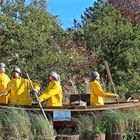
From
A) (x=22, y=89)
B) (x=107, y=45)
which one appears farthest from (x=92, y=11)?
(x=22, y=89)

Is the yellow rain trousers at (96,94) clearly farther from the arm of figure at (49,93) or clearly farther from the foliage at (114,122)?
the foliage at (114,122)

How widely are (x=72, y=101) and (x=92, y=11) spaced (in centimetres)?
1830

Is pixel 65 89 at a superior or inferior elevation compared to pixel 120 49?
inferior

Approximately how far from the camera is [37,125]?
42.5 ft

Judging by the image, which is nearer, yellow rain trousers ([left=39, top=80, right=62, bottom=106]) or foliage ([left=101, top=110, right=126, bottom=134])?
foliage ([left=101, top=110, right=126, bottom=134])

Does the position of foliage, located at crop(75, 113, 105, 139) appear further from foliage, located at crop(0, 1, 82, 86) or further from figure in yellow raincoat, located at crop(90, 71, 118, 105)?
foliage, located at crop(0, 1, 82, 86)

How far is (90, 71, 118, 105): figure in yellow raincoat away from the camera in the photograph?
16.5 meters

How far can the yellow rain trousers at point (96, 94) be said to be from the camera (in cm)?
1652

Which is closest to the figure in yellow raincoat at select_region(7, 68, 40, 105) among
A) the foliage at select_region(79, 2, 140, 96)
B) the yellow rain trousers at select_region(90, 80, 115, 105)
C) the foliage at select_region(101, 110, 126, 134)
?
the yellow rain trousers at select_region(90, 80, 115, 105)

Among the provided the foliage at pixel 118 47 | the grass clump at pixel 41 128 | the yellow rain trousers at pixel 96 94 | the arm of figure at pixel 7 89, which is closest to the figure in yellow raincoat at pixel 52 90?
the arm of figure at pixel 7 89

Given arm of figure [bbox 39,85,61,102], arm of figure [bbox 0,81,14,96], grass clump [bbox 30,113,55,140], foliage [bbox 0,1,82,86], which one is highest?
foliage [bbox 0,1,82,86]

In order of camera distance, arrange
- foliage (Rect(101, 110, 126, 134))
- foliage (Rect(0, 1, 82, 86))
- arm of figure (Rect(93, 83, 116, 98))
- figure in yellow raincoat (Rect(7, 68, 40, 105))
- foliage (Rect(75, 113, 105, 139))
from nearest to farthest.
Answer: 1. foliage (Rect(75, 113, 105, 139))
2. foliage (Rect(101, 110, 126, 134))
3. figure in yellow raincoat (Rect(7, 68, 40, 105))
4. arm of figure (Rect(93, 83, 116, 98))
5. foliage (Rect(0, 1, 82, 86))

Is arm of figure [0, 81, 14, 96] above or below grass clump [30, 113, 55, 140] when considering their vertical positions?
above

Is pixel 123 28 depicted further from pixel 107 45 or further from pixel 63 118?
pixel 63 118
